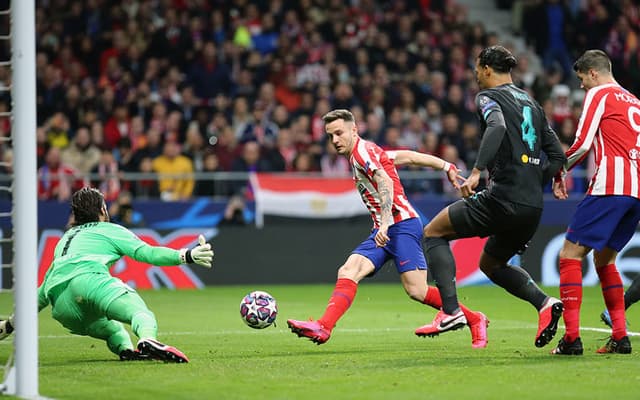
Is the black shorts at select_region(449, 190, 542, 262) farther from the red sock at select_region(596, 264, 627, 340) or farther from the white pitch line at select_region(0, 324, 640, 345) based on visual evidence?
the white pitch line at select_region(0, 324, 640, 345)

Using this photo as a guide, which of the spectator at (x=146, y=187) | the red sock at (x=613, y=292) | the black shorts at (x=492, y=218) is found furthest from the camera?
the spectator at (x=146, y=187)

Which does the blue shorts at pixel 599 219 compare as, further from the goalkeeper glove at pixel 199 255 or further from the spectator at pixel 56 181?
the spectator at pixel 56 181

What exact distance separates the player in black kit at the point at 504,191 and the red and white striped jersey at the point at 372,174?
0.66m

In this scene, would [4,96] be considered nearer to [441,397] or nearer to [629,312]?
[629,312]

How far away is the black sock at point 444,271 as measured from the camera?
8.37 meters

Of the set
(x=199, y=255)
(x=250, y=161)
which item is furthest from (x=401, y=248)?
(x=250, y=161)

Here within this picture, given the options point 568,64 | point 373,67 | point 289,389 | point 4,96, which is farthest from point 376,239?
point 568,64

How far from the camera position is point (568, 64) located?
24.2 meters

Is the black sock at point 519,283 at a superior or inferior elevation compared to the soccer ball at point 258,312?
superior

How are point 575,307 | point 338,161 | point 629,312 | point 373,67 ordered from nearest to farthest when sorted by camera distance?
1. point 575,307
2. point 629,312
3. point 338,161
4. point 373,67

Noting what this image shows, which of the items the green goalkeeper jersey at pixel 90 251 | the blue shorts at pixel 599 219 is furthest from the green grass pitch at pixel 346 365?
the blue shorts at pixel 599 219

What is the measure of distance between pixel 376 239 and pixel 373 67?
1380 centimetres

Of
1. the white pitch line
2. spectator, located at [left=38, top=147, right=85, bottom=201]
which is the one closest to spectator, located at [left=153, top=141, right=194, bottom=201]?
spectator, located at [left=38, top=147, right=85, bottom=201]

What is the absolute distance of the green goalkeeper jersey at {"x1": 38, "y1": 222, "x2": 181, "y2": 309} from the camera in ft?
27.0
